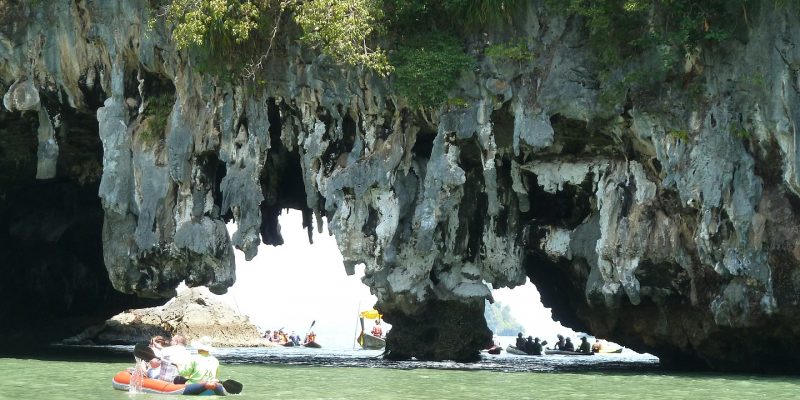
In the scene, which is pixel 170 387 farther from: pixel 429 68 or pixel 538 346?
pixel 538 346

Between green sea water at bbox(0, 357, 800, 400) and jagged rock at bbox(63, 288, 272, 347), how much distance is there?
19.0 meters

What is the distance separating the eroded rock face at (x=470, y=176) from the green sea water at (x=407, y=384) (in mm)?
2391

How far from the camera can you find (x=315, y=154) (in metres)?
25.1

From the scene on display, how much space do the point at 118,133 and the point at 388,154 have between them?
6.36 m

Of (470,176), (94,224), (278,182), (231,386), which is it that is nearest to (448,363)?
(470,176)

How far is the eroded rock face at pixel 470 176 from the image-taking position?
21469 millimetres

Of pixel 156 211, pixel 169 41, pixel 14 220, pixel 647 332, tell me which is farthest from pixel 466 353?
pixel 14 220

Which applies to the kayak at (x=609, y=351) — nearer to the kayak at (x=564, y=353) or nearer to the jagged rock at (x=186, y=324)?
the kayak at (x=564, y=353)

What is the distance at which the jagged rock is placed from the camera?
141ft

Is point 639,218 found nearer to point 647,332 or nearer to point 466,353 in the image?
point 647,332

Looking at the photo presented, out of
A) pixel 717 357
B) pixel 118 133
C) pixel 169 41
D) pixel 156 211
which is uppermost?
pixel 169 41

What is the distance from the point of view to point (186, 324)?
141ft

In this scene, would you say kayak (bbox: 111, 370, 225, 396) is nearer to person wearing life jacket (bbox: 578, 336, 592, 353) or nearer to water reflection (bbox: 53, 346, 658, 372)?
water reflection (bbox: 53, 346, 658, 372)

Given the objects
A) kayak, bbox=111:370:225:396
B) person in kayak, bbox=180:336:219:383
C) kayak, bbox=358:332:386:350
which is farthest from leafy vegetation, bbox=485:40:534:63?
kayak, bbox=358:332:386:350
